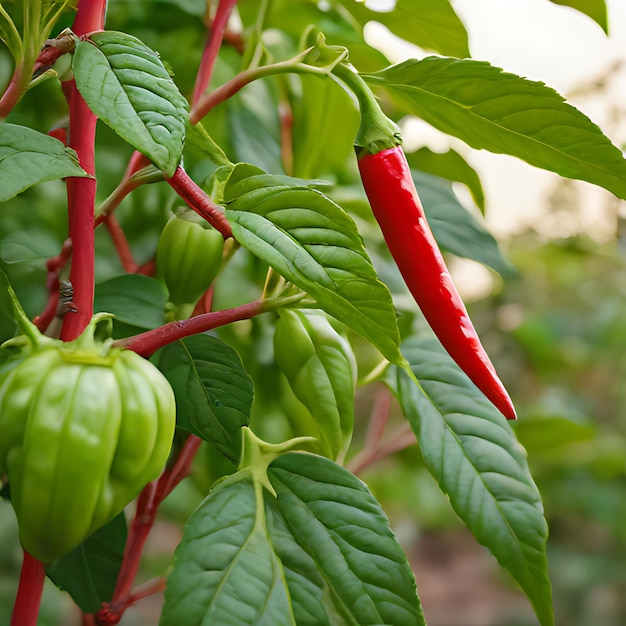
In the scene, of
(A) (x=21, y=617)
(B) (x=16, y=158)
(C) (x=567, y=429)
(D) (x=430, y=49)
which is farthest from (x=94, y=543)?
(C) (x=567, y=429)

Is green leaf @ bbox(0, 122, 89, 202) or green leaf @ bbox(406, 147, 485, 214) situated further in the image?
green leaf @ bbox(406, 147, 485, 214)

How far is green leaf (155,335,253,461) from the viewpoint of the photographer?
0.94 ft

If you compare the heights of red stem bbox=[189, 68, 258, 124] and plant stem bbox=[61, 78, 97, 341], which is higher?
red stem bbox=[189, 68, 258, 124]

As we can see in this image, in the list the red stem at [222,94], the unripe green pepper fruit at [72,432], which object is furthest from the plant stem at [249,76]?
the unripe green pepper fruit at [72,432]

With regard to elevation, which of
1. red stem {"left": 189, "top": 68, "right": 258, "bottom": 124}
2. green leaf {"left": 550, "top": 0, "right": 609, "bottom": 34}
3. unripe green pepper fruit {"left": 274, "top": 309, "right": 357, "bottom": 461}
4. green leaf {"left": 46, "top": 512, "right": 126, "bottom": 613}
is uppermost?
green leaf {"left": 550, "top": 0, "right": 609, "bottom": 34}

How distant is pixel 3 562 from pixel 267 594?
19.2 inches

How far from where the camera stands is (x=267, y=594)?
239mm

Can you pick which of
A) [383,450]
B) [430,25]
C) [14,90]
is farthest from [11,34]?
[383,450]

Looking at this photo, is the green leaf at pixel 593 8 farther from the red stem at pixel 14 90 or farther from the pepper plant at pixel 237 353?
the red stem at pixel 14 90

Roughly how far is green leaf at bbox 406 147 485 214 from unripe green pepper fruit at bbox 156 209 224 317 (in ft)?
0.70

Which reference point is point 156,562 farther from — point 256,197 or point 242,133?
point 256,197

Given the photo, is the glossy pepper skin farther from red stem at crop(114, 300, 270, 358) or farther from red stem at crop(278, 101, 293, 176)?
red stem at crop(278, 101, 293, 176)

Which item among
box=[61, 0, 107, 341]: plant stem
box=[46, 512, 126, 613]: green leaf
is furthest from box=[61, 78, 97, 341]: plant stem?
box=[46, 512, 126, 613]: green leaf

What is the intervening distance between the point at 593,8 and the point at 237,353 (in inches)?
10.2
